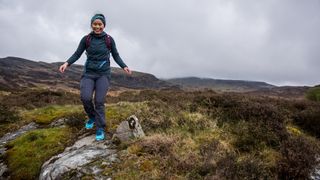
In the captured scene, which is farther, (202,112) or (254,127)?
(202,112)

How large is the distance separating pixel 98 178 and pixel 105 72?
2766mm

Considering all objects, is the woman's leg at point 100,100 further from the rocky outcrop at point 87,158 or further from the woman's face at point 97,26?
the woman's face at point 97,26

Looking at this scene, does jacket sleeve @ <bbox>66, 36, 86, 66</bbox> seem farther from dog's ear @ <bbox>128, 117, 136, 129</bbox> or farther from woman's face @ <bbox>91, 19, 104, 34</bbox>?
dog's ear @ <bbox>128, 117, 136, 129</bbox>

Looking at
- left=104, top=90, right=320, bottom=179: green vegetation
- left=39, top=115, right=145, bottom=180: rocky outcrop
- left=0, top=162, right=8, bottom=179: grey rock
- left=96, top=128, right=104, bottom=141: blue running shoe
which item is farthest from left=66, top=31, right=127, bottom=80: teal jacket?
left=0, top=162, right=8, bottom=179: grey rock

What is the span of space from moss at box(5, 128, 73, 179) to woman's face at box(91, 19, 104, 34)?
8.86 ft

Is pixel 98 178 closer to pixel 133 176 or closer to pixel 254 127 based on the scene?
pixel 133 176

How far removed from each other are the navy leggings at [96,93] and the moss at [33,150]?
1.06 meters

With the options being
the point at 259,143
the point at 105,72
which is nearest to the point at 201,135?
the point at 259,143

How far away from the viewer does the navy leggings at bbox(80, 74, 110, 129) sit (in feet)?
22.2

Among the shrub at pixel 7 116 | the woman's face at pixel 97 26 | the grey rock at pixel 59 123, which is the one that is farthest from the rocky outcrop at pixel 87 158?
the shrub at pixel 7 116

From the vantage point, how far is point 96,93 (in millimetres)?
6836

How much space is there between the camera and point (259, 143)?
259 inches

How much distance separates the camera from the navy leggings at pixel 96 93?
6754 millimetres

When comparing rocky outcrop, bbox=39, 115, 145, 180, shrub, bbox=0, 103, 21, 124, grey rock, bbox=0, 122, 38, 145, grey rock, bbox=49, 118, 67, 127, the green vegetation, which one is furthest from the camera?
shrub, bbox=0, 103, 21, 124
